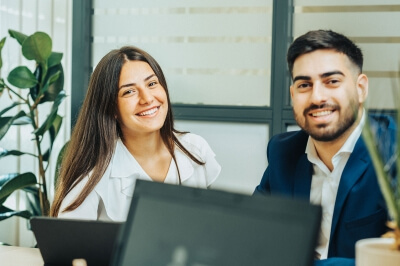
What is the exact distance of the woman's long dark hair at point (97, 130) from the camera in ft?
7.68

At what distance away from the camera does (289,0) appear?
365cm

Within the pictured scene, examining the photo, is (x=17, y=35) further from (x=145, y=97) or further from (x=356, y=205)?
(x=356, y=205)

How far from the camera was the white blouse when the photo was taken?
229 cm

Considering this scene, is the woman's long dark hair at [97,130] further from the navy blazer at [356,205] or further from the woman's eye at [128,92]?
Answer: the navy blazer at [356,205]

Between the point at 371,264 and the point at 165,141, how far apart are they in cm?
172

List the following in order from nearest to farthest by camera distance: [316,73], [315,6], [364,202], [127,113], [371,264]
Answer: [371,264] < [364,202] < [316,73] < [127,113] < [315,6]

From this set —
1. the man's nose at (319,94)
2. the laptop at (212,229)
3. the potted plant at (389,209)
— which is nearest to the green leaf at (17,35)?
the man's nose at (319,94)

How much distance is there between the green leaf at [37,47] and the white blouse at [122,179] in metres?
1.16

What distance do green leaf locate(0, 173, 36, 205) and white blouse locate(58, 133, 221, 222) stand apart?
1238 millimetres

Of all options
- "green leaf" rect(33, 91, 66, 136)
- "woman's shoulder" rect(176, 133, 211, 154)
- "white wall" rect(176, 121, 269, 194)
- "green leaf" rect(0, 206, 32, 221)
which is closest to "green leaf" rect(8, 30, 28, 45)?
"green leaf" rect(33, 91, 66, 136)

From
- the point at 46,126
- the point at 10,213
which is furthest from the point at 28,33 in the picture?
the point at 10,213

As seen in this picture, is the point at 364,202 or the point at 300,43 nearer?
the point at 364,202

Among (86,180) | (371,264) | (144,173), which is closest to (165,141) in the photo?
(144,173)

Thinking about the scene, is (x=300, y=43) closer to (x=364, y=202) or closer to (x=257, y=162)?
(x=364, y=202)
